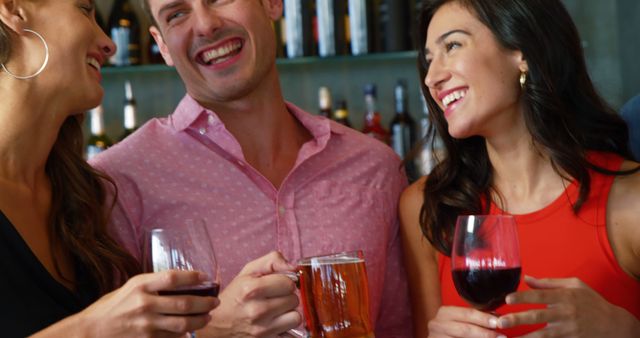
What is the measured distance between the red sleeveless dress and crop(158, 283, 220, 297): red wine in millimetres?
752

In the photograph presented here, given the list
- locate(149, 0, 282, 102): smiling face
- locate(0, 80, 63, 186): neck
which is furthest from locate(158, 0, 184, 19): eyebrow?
locate(0, 80, 63, 186): neck

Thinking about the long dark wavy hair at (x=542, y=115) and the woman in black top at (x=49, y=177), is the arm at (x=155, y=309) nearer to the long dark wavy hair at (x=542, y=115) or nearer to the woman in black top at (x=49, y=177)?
the woman in black top at (x=49, y=177)

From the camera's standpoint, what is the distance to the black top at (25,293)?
1.66 metres

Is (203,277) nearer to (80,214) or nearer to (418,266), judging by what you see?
(80,214)

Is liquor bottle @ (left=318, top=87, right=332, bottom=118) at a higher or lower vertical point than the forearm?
higher

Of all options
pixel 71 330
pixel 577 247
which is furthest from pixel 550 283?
pixel 71 330

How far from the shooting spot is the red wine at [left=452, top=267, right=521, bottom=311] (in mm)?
1617

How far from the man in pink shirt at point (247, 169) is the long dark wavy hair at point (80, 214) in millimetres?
99

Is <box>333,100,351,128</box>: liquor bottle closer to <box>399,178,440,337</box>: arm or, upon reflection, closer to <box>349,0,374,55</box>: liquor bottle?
<box>349,0,374,55</box>: liquor bottle

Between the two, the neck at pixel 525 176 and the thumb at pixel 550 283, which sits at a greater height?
the neck at pixel 525 176

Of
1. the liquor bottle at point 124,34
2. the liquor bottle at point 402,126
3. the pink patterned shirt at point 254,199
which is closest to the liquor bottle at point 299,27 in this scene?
the liquor bottle at point 402,126

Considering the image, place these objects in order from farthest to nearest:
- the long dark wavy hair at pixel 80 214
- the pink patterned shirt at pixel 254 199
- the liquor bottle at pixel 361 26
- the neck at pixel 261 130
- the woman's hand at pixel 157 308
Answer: the liquor bottle at pixel 361 26
the neck at pixel 261 130
the pink patterned shirt at pixel 254 199
the long dark wavy hair at pixel 80 214
the woman's hand at pixel 157 308

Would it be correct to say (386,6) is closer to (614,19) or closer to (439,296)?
(614,19)

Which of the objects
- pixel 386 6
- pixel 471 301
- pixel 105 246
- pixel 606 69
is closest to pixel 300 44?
pixel 386 6
